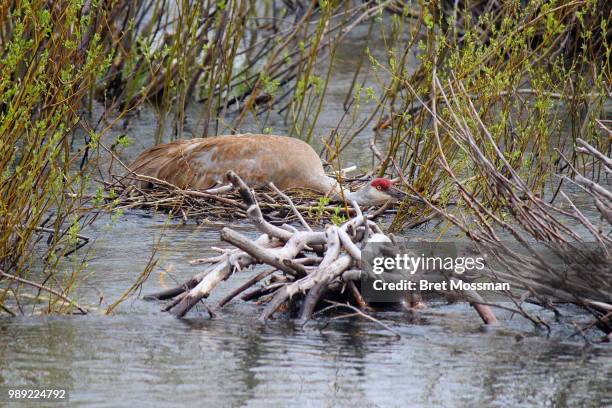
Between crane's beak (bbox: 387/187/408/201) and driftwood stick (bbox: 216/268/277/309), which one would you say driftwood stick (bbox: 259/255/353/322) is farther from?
crane's beak (bbox: 387/187/408/201)

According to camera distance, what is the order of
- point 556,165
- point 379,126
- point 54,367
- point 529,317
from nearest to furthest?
1. point 54,367
2. point 529,317
3. point 556,165
4. point 379,126

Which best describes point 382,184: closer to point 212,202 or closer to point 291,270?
point 212,202

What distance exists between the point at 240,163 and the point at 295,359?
12.3ft

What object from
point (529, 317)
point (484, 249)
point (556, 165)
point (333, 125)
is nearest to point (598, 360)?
point (529, 317)

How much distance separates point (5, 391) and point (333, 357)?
1.35 meters

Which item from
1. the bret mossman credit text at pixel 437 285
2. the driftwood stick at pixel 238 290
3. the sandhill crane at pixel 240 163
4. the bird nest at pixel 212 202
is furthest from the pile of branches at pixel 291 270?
the sandhill crane at pixel 240 163

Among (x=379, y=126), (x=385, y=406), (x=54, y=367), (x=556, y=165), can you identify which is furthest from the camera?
(x=379, y=126)

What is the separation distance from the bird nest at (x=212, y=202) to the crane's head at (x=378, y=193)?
76mm

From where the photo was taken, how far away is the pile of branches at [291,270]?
18.9ft

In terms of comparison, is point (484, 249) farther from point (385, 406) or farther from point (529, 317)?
point (385, 406)

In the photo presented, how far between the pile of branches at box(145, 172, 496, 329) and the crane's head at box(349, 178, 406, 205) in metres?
1.71

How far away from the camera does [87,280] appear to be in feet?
21.8

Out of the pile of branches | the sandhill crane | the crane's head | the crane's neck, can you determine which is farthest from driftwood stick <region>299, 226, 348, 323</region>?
the sandhill crane

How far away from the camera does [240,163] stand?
352 inches
